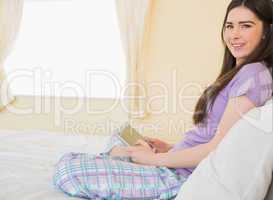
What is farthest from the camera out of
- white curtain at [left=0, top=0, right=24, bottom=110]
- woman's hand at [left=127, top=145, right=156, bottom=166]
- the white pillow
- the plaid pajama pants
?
white curtain at [left=0, top=0, right=24, bottom=110]

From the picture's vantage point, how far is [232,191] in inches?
34.7

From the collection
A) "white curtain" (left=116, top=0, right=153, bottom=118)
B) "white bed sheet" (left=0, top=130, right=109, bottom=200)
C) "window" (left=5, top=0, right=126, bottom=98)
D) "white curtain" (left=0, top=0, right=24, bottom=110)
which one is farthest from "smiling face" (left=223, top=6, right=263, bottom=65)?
"white curtain" (left=0, top=0, right=24, bottom=110)

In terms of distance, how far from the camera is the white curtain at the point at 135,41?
3.23m

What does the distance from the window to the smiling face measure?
6.68 feet

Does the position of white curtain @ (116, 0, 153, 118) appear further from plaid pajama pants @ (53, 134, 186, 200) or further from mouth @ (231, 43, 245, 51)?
plaid pajama pants @ (53, 134, 186, 200)

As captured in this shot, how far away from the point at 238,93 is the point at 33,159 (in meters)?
1.03

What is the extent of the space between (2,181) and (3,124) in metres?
2.55

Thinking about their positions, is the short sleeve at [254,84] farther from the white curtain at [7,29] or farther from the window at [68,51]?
the white curtain at [7,29]

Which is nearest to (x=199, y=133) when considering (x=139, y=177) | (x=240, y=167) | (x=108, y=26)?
(x=139, y=177)

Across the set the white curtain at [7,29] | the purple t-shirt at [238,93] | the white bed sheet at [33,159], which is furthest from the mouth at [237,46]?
the white curtain at [7,29]

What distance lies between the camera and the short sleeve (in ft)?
3.75

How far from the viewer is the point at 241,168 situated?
884mm

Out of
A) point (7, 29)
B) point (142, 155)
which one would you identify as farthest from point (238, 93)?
point (7, 29)

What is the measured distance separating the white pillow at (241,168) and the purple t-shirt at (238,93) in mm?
194
